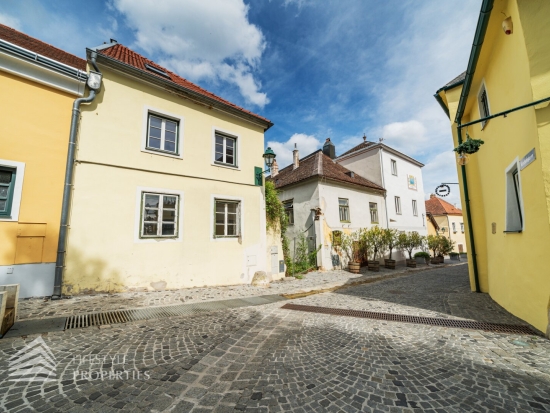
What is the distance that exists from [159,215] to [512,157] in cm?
903

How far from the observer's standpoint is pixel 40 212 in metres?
5.83

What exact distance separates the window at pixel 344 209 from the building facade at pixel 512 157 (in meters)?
8.23

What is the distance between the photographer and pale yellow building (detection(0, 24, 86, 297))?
18.1 ft

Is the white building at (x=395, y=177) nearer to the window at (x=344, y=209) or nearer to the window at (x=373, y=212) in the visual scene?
the window at (x=373, y=212)

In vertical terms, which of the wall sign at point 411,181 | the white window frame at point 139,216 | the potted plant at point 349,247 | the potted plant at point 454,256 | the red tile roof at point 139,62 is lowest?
the potted plant at point 454,256

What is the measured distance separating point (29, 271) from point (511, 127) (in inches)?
436

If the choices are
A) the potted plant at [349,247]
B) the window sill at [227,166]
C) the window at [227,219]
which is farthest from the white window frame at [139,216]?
the potted plant at [349,247]

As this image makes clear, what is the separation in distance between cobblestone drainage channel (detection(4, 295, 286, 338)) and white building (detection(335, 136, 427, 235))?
15.3 metres

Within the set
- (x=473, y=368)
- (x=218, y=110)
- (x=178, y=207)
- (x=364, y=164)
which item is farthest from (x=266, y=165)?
(x=364, y=164)

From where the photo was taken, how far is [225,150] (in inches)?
369

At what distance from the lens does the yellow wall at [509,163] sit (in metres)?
3.62

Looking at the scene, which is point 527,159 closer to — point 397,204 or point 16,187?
point 16,187

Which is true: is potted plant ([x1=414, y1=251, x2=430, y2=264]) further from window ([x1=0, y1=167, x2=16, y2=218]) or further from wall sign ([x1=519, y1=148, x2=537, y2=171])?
window ([x1=0, y1=167, x2=16, y2=218])

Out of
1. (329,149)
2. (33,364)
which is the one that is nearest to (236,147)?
(33,364)
